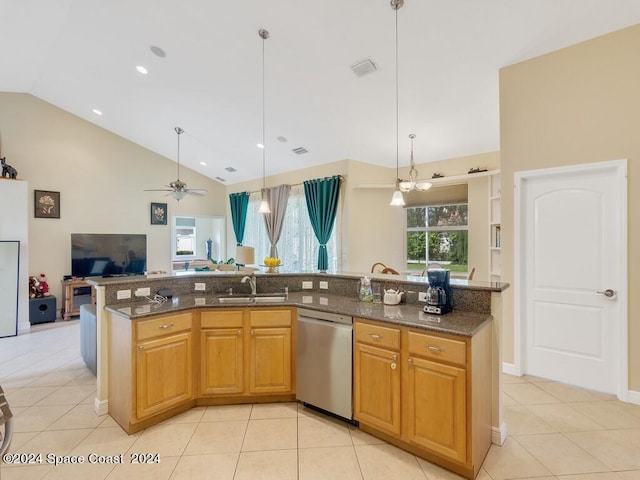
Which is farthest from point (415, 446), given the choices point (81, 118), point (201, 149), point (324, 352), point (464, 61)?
point (81, 118)

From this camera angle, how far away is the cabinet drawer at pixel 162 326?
2.37 metres

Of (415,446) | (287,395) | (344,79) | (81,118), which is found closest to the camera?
(415,446)

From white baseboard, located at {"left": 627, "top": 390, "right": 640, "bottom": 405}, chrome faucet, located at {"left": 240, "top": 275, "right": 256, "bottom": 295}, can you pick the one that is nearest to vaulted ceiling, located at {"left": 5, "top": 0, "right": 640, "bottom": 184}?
chrome faucet, located at {"left": 240, "top": 275, "right": 256, "bottom": 295}

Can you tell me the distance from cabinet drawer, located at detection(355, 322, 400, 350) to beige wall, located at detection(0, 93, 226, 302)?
18.2ft

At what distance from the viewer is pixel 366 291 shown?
2842 millimetres

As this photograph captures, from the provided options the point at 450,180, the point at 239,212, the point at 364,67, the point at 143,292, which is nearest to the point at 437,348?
the point at 143,292

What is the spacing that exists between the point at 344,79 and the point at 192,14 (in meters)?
1.71

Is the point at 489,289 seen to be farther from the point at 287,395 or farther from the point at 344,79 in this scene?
the point at 344,79

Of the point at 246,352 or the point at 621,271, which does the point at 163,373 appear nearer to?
the point at 246,352

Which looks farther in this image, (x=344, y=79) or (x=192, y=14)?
(x=344, y=79)

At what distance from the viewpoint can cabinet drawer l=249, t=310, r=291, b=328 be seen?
8.95 ft

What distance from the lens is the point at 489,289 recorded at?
2258 millimetres

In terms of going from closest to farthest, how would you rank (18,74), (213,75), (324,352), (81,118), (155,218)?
(324,352) → (213,75) → (18,74) → (81,118) → (155,218)

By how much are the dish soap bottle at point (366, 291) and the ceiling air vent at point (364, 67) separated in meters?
2.28
